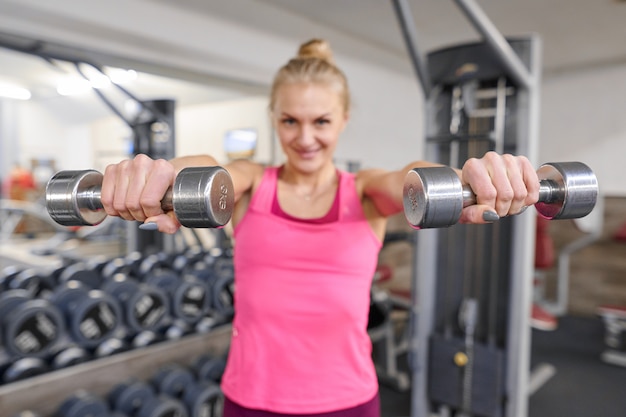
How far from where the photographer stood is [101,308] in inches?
74.0

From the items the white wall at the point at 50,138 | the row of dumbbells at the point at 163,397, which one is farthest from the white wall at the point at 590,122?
the white wall at the point at 50,138

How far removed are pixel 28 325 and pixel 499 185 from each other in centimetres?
178

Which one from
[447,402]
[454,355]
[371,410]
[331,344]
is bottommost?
[447,402]

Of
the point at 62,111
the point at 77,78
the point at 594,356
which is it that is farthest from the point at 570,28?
the point at 62,111

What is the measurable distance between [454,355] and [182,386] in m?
1.18

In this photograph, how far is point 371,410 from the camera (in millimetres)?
863

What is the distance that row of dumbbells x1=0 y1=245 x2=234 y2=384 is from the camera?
5.49ft

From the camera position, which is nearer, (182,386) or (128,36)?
(182,386)

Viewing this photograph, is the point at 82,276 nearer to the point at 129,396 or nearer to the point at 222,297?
Answer: the point at 222,297

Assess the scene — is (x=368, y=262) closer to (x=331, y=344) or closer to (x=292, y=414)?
(x=331, y=344)

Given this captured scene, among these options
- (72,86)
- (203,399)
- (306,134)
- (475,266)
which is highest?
(72,86)

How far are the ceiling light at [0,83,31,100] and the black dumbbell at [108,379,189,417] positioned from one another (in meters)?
6.62

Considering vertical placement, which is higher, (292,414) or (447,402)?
(292,414)

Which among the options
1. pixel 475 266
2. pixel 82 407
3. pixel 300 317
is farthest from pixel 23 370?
pixel 475 266
